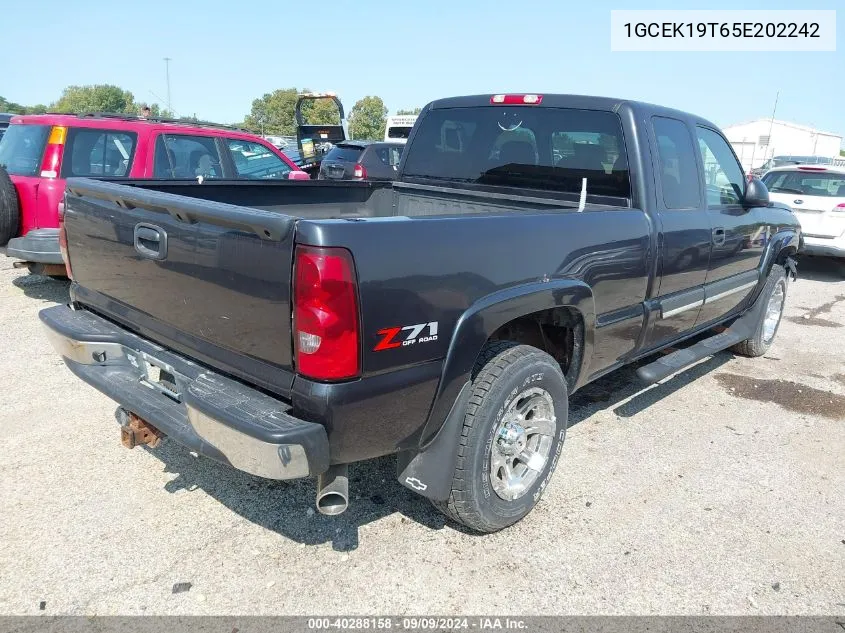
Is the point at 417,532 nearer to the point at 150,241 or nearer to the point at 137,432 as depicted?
the point at 137,432

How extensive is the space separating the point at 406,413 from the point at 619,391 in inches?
114

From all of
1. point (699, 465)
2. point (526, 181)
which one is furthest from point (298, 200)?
point (699, 465)

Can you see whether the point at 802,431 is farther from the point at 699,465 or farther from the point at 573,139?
the point at 573,139

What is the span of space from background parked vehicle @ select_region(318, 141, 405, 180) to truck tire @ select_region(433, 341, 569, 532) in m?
10.8

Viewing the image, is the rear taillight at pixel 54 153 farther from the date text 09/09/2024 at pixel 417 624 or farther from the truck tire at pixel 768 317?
the truck tire at pixel 768 317

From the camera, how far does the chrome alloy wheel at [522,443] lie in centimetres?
282

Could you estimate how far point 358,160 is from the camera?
533 inches

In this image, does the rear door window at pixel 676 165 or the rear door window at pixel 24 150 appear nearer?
the rear door window at pixel 676 165

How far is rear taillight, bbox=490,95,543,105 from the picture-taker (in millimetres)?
3926

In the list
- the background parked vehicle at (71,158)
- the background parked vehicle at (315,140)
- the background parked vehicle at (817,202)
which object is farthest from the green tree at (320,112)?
the background parked vehicle at (71,158)

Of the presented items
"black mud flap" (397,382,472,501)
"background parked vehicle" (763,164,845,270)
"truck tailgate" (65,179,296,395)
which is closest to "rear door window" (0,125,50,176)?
"truck tailgate" (65,179,296,395)

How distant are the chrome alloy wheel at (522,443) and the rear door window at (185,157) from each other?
4.61m

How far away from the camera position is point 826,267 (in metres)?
10.9

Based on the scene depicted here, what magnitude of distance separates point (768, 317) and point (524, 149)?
327 centimetres
